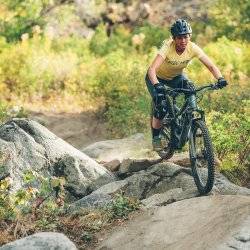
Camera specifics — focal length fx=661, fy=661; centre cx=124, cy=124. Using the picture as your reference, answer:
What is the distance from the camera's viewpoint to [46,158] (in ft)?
30.8

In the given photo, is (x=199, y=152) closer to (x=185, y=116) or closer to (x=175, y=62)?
(x=185, y=116)

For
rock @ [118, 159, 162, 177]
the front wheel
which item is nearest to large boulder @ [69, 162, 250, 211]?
the front wheel

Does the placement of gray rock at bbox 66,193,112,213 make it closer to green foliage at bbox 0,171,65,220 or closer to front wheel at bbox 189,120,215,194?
green foliage at bbox 0,171,65,220

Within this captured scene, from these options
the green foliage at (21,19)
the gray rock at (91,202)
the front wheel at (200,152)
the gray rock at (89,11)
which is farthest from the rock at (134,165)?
the gray rock at (89,11)

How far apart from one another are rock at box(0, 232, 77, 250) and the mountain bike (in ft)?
6.33

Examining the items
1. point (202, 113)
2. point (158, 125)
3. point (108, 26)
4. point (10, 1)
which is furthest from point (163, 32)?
point (202, 113)

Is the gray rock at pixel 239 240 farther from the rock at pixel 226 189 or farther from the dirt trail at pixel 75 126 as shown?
the dirt trail at pixel 75 126

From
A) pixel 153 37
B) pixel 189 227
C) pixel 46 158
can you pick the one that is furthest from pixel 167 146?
pixel 153 37

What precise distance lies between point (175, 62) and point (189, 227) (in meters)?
2.48

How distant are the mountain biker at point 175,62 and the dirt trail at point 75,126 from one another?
563 centimetres

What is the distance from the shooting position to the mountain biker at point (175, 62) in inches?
322

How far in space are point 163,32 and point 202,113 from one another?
14.4 m

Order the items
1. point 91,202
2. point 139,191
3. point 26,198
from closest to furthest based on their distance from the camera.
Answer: point 26,198
point 91,202
point 139,191

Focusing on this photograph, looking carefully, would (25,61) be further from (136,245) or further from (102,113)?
(136,245)
